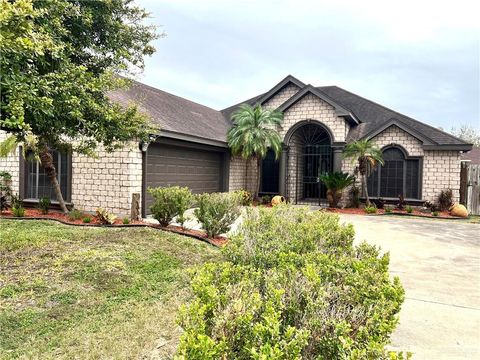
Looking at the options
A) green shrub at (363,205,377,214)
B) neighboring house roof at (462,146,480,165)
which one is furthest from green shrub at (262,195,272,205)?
neighboring house roof at (462,146,480,165)

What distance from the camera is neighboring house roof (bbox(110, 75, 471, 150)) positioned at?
512 inches

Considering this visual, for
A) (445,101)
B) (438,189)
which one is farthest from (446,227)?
(445,101)

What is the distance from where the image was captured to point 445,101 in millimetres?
31953

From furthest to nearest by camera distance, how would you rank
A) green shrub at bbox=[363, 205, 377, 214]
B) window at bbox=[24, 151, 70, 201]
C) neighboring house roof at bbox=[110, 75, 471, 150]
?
green shrub at bbox=[363, 205, 377, 214] → neighboring house roof at bbox=[110, 75, 471, 150] → window at bbox=[24, 151, 70, 201]

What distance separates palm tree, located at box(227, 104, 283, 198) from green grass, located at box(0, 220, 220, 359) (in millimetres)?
8113

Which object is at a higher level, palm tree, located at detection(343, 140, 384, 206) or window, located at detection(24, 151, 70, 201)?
palm tree, located at detection(343, 140, 384, 206)

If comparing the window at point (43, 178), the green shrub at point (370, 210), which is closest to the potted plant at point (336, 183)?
the green shrub at point (370, 210)

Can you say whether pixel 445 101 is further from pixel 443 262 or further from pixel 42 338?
pixel 42 338

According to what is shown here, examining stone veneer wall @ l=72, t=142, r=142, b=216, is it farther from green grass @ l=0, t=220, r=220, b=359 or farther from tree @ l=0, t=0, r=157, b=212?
green grass @ l=0, t=220, r=220, b=359

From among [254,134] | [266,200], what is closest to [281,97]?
[254,134]

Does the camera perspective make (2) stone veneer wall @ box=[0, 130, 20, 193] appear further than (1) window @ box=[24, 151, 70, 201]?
Yes

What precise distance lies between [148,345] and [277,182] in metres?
15.4

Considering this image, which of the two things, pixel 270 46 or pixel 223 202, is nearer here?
pixel 223 202

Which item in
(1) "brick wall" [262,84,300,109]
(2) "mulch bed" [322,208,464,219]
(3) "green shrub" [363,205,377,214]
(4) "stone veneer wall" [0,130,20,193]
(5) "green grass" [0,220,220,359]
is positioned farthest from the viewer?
(1) "brick wall" [262,84,300,109]
